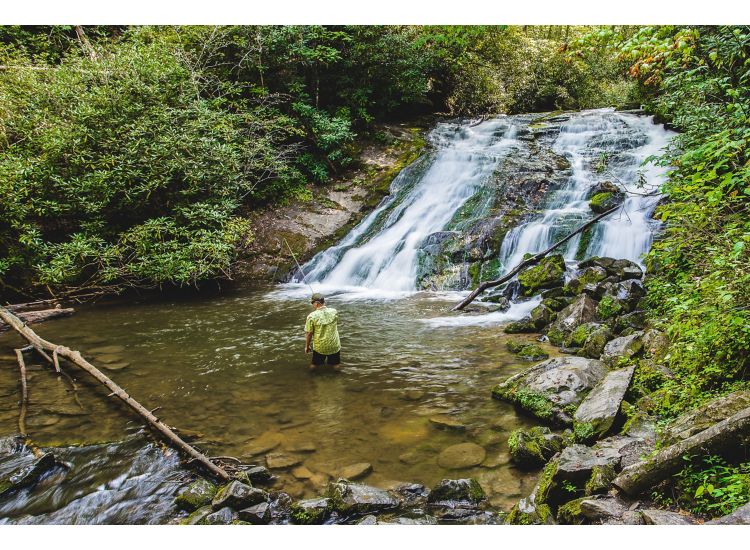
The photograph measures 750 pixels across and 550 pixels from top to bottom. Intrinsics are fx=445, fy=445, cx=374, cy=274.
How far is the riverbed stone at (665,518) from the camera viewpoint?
9.00 ft

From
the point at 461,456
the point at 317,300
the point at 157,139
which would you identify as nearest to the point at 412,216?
the point at 157,139

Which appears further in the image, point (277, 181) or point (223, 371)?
point (277, 181)

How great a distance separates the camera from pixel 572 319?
25.1 ft

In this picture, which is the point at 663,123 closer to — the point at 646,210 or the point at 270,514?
the point at 646,210

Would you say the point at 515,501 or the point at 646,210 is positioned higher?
the point at 646,210

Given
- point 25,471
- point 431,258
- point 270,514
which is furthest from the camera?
point 431,258

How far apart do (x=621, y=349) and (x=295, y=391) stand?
176 inches

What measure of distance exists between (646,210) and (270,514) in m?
11.0

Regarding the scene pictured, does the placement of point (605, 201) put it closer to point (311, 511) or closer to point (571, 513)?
point (571, 513)

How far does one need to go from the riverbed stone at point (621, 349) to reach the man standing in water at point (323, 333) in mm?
3825

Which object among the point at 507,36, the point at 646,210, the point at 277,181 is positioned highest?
the point at 507,36

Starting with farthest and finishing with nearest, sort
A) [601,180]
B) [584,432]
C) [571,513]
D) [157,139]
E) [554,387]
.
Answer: [601,180] → [157,139] → [554,387] → [584,432] → [571,513]

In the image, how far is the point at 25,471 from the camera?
434cm
